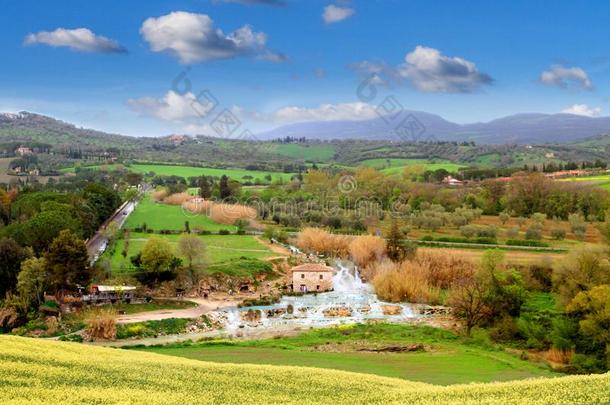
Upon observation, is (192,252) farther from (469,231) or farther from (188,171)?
(188,171)

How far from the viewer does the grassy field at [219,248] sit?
59.6 metres

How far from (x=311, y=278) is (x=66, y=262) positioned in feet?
72.8

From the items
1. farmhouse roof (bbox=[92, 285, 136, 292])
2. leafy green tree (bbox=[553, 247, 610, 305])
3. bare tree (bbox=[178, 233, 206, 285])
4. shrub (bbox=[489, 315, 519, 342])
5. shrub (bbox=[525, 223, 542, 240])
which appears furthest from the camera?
shrub (bbox=[525, 223, 542, 240])

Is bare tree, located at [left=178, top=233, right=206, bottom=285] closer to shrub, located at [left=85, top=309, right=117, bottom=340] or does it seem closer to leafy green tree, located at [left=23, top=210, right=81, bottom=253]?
leafy green tree, located at [left=23, top=210, right=81, bottom=253]

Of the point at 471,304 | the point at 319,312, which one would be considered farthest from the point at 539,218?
the point at 319,312

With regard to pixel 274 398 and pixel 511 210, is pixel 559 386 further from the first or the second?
pixel 511 210

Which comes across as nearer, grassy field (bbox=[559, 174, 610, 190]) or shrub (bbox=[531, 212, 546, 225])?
shrub (bbox=[531, 212, 546, 225])

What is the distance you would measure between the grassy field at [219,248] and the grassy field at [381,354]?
21957 mm

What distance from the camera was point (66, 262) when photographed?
45.3 meters

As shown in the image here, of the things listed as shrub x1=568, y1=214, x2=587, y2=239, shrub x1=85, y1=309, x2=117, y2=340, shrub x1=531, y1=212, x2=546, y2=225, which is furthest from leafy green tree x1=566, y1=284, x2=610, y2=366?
shrub x1=531, y1=212, x2=546, y2=225

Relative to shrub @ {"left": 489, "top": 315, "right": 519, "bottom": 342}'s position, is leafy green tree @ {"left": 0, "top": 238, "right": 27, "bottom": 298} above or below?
above

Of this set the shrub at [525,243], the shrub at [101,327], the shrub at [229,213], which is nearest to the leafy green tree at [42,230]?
the shrub at [101,327]

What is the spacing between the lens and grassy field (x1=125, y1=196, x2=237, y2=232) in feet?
274

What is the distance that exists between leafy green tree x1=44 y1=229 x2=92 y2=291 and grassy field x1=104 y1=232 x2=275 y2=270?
28.8 feet
